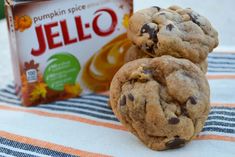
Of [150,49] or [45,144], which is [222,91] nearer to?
[150,49]

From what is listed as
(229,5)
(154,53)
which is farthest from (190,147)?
(229,5)

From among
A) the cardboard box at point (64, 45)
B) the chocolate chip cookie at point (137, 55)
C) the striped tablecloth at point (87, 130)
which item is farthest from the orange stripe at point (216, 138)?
the cardboard box at point (64, 45)

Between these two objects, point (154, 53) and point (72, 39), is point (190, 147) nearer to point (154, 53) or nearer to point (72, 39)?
point (154, 53)

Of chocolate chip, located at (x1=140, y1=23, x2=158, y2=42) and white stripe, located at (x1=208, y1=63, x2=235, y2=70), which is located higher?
chocolate chip, located at (x1=140, y1=23, x2=158, y2=42)

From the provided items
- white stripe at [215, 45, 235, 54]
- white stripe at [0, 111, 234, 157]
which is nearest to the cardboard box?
white stripe at [0, 111, 234, 157]

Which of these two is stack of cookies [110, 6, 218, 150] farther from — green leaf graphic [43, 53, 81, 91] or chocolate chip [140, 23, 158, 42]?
green leaf graphic [43, 53, 81, 91]

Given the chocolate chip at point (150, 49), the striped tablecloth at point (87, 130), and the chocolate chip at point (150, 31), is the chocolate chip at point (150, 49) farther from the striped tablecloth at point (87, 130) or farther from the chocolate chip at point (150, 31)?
the striped tablecloth at point (87, 130)
